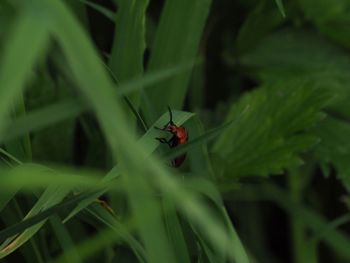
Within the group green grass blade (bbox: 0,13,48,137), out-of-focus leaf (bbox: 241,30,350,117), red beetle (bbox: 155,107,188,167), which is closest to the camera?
green grass blade (bbox: 0,13,48,137)

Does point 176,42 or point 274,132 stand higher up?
point 176,42

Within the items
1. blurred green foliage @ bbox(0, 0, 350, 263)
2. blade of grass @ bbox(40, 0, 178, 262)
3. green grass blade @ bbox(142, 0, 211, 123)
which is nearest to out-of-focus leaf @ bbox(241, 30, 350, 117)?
blurred green foliage @ bbox(0, 0, 350, 263)

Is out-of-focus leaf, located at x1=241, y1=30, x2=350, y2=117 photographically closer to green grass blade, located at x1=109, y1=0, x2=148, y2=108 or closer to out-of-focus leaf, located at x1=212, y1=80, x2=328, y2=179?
out-of-focus leaf, located at x1=212, y1=80, x2=328, y2=179

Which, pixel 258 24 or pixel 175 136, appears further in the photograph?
pixel 258 24

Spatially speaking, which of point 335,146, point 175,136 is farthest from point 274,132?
point 175,136

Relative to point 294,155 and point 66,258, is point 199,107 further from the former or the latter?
point 66,258

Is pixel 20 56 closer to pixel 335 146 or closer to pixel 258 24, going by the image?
pixel 335 146

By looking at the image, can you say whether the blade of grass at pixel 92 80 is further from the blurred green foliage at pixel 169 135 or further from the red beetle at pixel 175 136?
the red beetle at pixel 175 136

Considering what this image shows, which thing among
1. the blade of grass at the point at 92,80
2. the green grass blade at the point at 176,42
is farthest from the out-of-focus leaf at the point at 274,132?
the blade of grass at the point at 92,80
